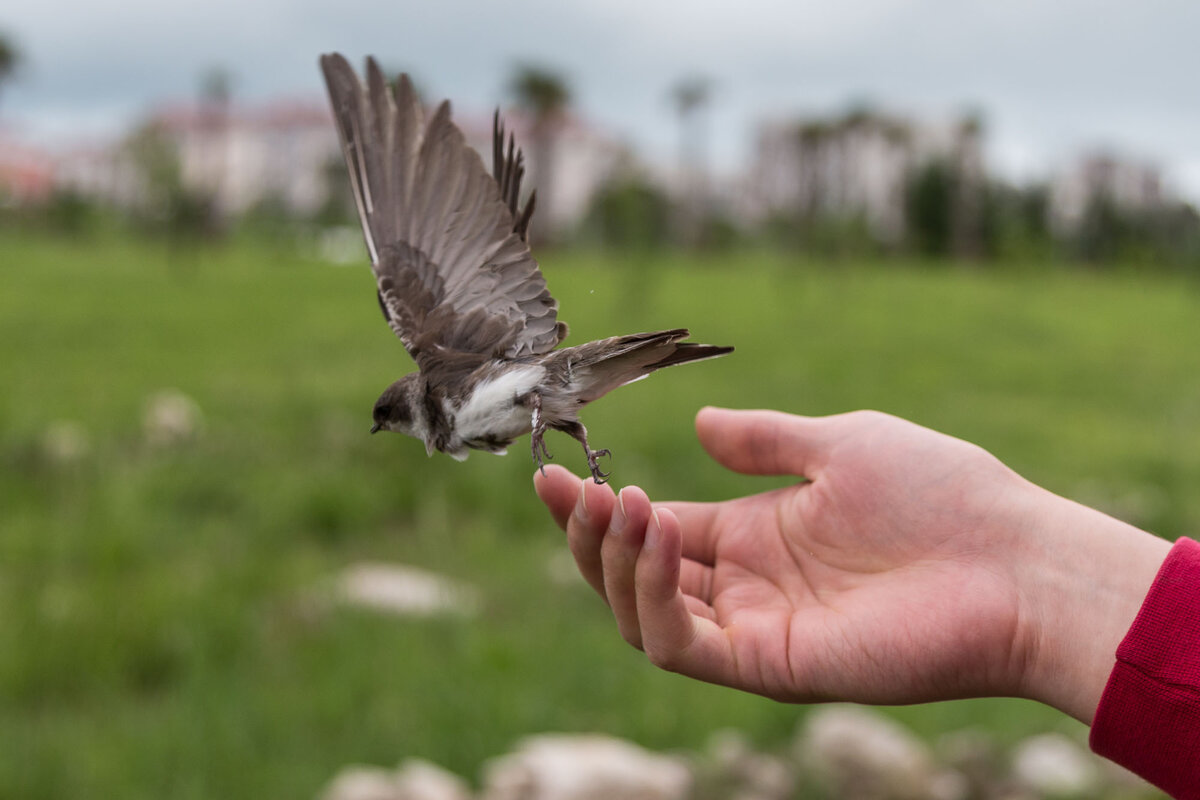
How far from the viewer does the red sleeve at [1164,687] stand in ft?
8.82

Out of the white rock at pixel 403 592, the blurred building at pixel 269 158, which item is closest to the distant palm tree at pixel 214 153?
the blurred building at pixel 269 158

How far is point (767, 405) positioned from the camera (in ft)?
45.3

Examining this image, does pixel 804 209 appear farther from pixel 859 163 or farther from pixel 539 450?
pixel 539 450

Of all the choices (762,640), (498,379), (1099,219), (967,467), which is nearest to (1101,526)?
(967,467)

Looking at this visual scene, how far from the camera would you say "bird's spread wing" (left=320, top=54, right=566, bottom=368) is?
113 inches

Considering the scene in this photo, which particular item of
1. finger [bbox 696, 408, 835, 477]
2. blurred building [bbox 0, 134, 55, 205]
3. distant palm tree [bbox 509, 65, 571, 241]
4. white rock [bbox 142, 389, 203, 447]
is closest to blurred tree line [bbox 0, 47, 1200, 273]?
distant palm tree [bbox 509, 65, 571, 241]

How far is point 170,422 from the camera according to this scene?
475 inches

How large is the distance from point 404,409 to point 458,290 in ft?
1.28

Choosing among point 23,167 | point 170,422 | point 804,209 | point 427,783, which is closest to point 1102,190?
point 804,209

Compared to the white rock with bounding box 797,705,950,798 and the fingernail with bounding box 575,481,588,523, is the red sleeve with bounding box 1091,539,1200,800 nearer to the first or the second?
the fingernail with bounding box 575,481,588,523

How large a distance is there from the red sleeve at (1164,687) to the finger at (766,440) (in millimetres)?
1191

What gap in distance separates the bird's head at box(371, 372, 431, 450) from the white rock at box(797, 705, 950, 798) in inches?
186

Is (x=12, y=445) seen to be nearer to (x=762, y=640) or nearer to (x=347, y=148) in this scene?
(x=347, y=148)

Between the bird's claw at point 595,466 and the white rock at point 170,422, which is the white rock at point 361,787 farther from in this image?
the white rock at point 170,422
